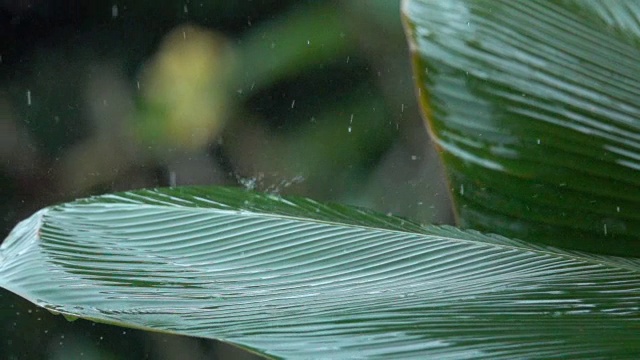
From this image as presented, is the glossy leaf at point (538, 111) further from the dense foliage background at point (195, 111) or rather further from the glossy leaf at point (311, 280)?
the dense foliage background at point (195, 111)

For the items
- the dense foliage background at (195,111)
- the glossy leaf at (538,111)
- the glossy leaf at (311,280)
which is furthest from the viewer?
the dense foliage background at (195,111)

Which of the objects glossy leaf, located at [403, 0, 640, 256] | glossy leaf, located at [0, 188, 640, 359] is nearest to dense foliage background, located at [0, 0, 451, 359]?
glossy leaf, located at [403, 0, 640, 256]

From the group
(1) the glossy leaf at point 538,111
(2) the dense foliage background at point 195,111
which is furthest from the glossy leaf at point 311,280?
(2) the dense foliage background at point 195,111

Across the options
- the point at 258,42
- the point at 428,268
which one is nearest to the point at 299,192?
the point at 258,42

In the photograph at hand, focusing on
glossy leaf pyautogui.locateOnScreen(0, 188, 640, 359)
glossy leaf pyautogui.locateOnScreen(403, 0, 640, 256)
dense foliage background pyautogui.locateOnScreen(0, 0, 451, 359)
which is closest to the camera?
glossy leaf pyautogui.locateOnScreen(0, 188, 640, 359)

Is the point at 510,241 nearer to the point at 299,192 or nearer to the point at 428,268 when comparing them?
the point at 428,268

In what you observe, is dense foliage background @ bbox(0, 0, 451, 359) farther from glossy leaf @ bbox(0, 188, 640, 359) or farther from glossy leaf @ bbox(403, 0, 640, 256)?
glossy leaf @ bbox(0, 188, 640, 359)
